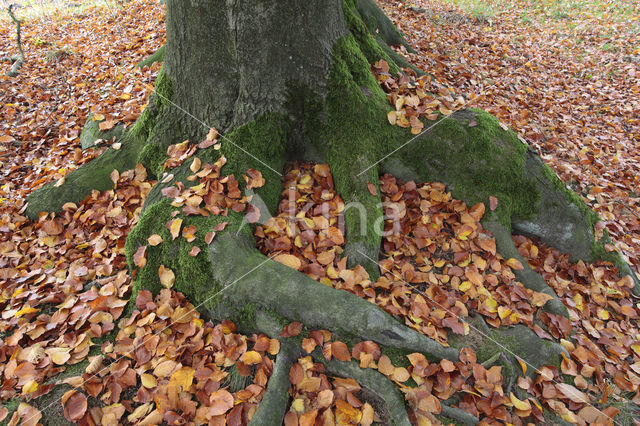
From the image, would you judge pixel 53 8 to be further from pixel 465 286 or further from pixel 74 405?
pixel 465 286

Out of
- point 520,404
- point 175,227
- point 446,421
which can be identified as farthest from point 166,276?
point 520,404

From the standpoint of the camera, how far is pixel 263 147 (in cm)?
306

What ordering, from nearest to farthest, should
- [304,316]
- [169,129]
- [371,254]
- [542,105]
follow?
1. [304,316]
2. [371,254]
3. [169,129]
4. [542,105]

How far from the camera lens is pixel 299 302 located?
2.29 meters

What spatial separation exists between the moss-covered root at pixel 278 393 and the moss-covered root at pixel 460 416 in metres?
0.98

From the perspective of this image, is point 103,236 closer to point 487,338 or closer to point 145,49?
point 487,338

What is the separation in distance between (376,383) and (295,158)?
2071mm

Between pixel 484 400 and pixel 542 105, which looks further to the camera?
pixel 542 105

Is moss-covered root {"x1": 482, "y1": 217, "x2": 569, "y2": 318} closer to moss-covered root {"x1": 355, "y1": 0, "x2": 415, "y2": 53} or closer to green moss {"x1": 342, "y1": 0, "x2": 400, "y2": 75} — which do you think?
green moss {"x1": 342, "y1": 0, "x2": 400, "y2": 75}

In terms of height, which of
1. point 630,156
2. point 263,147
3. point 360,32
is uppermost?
point 360,32

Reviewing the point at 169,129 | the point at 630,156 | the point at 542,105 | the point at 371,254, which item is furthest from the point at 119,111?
the point at 630,156

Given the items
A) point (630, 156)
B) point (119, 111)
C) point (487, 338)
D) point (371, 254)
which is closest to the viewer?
point (487, 338)

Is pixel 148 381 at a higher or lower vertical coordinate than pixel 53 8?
lower

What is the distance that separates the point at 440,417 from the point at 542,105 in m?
5.67
